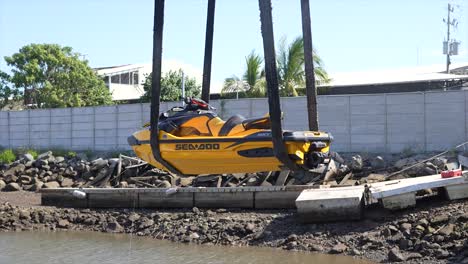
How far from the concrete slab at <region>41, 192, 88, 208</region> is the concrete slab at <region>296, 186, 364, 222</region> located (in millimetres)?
6308

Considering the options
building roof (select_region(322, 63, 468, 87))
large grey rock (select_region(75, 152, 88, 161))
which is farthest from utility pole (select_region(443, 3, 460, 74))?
large grey rock (select_region(75, 152, 88, 161))

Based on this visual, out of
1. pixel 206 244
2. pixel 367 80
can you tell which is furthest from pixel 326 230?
pixel 367 80

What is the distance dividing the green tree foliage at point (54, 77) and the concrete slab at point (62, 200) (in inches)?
751

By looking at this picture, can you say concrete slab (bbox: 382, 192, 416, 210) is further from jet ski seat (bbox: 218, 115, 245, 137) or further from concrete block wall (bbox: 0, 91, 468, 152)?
concrete block wall (bbox: 0, 91, 468, 152)

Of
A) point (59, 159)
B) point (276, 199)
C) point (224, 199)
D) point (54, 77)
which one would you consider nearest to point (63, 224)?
point (224, 199)

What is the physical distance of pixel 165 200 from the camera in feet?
53.5

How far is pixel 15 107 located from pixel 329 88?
17903 mm

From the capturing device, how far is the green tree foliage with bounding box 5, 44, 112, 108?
36.9 metres

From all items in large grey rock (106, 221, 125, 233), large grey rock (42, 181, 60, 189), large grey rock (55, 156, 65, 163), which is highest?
large grey rock (55, 156, 65, 163)

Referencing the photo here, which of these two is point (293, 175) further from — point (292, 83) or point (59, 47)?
point (59, 47)

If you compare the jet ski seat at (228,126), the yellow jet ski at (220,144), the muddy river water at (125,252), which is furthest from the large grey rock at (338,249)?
the jet ski seat at (228,126)

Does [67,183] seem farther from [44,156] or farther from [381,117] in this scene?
[381,117]

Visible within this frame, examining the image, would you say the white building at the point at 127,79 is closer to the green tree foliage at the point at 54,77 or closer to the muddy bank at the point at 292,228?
the green tree foliage at the point at 54,77

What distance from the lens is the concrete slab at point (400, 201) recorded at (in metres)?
12.9
